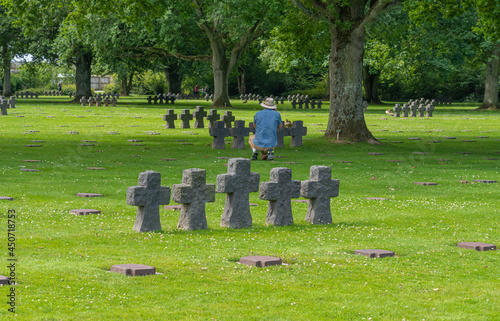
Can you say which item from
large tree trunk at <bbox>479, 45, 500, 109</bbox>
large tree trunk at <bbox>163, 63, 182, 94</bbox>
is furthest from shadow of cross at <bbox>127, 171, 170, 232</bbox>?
large tree trunk at <bbox>163, 63, 182, 94</bbox>

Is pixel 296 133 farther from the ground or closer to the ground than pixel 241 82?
closer to the ground

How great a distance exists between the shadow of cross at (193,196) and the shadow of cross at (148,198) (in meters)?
0.18

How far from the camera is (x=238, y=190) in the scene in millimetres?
10352

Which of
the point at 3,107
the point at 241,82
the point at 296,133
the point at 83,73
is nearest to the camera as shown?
the point at 296,133

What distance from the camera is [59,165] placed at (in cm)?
1838

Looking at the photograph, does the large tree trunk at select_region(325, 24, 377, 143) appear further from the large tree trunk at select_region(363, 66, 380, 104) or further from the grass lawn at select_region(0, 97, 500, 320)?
the large tree trunk at select_region(363, 66, 380, 104)

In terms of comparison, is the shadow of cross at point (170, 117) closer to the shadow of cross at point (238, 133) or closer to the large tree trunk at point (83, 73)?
the shadow of cross at point (238, 133)

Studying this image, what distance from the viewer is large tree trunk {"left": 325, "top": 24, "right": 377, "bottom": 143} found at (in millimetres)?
26078

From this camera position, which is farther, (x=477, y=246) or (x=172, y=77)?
(x=172, y=77)

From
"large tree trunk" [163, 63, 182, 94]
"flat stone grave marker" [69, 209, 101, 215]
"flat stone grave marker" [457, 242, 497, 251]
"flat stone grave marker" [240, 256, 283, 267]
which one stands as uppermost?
"large tree trunk" [163, 63, 182, 94]

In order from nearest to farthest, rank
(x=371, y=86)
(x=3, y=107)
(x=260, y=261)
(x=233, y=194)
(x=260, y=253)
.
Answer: (x=260, y=261) → (x=260, y=253) → (x=233, y=194) → (x=3, y=107) → (x=371, y=86)

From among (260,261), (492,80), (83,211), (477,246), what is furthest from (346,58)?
(492,80)

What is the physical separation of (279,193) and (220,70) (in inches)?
1829

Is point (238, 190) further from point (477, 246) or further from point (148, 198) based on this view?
point (477, 246)
